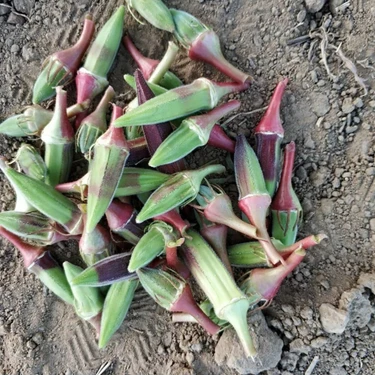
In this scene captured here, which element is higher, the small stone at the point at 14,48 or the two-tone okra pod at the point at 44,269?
the small stone at the point at 14,48

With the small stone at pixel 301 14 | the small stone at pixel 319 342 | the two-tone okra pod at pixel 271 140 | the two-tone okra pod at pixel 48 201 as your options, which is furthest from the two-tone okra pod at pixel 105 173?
the small stone at pixel 319 342

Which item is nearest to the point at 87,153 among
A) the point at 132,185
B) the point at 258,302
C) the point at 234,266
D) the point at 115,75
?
the point at 132,185

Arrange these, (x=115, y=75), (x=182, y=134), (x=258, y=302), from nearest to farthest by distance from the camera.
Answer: (x=182, y=134) < (x=258, y=302) < (x=115, y=75)

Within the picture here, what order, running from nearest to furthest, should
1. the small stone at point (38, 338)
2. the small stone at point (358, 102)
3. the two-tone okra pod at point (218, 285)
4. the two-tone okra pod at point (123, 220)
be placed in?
1. the two-tone okra pod at point (218, 285)
2. the two-tone okra pod at point (123, 220)
3. the small stone at point (358, 102)
4. the small stone at point (38, 338)

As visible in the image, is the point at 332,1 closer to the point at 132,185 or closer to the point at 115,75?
the point at 115,75

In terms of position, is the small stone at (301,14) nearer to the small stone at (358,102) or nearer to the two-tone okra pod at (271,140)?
the two-tone okra pod at (271,140)

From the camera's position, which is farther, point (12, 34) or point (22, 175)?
point (12, 34)

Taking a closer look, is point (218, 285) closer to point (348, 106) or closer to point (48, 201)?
point (48, 201)

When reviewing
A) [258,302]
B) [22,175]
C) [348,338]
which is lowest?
[348,338]
